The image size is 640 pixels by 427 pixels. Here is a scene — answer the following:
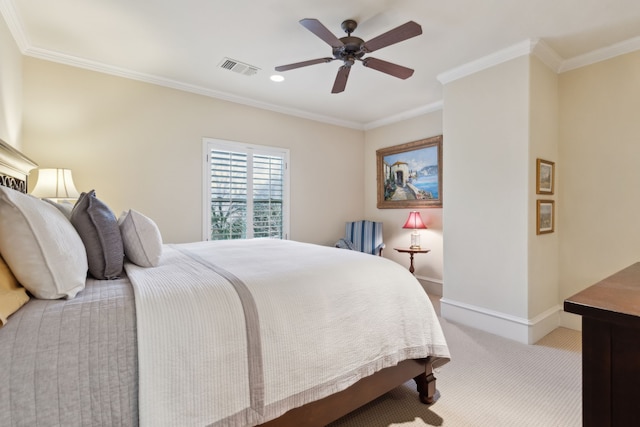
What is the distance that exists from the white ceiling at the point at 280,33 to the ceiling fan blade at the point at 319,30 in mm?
281

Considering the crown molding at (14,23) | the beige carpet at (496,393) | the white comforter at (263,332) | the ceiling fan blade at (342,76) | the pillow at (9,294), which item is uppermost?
the crown molding at (14,23)

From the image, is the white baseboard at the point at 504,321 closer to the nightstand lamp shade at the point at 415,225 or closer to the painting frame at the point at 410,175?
the nightstand lamp shade at the point at 415,225

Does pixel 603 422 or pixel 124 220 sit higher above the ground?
pixel 124 220

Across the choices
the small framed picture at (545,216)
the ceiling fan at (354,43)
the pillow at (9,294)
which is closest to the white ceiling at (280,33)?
the ceiling fan at (354,43)

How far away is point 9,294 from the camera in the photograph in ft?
3.18

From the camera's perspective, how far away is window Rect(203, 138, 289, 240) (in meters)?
3.77

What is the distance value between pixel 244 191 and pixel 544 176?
11.0 feet

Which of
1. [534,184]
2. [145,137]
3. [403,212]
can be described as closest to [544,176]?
[534,184]

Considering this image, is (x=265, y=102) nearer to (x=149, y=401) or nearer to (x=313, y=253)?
(x=313, y=253)

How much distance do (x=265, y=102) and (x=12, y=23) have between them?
2.41 m

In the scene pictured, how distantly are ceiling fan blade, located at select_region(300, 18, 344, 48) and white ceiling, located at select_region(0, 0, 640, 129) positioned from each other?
11.1 inches

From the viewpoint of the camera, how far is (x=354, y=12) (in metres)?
2.28

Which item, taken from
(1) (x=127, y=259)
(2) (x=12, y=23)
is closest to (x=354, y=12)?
(1) (x=127, y=259)

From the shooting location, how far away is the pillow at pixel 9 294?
2.97 ft
